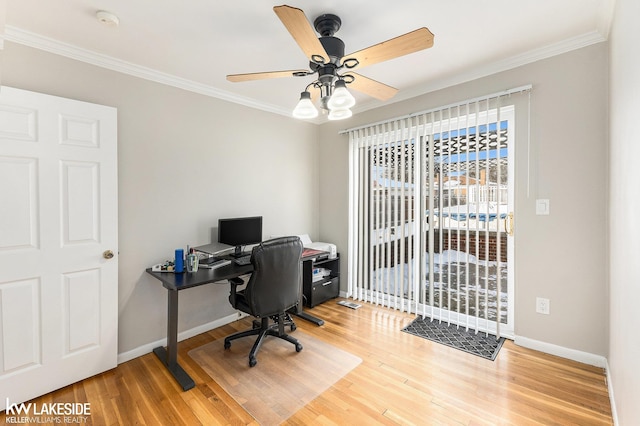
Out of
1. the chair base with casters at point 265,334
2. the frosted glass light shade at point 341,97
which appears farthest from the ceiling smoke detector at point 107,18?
the chair base with casters at point 265,334

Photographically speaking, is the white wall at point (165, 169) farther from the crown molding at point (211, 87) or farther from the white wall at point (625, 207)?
the white wall at point (625, 207)

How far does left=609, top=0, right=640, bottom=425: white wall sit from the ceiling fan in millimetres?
955

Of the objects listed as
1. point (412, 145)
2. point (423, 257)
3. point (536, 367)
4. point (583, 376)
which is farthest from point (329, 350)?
point (412, 145)

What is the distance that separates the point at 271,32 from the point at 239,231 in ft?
6.05

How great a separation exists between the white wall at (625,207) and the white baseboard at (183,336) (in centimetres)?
309

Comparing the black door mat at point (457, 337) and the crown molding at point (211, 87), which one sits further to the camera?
the black door mat at point (457, 337)

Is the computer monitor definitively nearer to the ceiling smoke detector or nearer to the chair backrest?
the chair backrest

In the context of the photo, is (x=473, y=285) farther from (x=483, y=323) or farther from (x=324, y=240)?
(x=324, y=240)

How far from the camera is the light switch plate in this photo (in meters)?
2.45

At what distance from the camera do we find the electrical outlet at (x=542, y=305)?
247cm

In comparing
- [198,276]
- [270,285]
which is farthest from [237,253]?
[270,285]

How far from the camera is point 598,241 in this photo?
2.24 metres

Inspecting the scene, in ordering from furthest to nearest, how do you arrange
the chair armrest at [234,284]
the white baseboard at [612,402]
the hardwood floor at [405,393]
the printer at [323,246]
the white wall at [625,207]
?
the printer at [323,246] < the chair armrest at [234,284] < the hardwood floor at [405,393] < the white baseboard at [612,402] < the white wall at [625,207]

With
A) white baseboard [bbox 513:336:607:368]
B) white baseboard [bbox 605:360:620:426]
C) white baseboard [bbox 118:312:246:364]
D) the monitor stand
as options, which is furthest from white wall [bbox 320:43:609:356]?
white baseboard [bbox 118:312:246:364]
